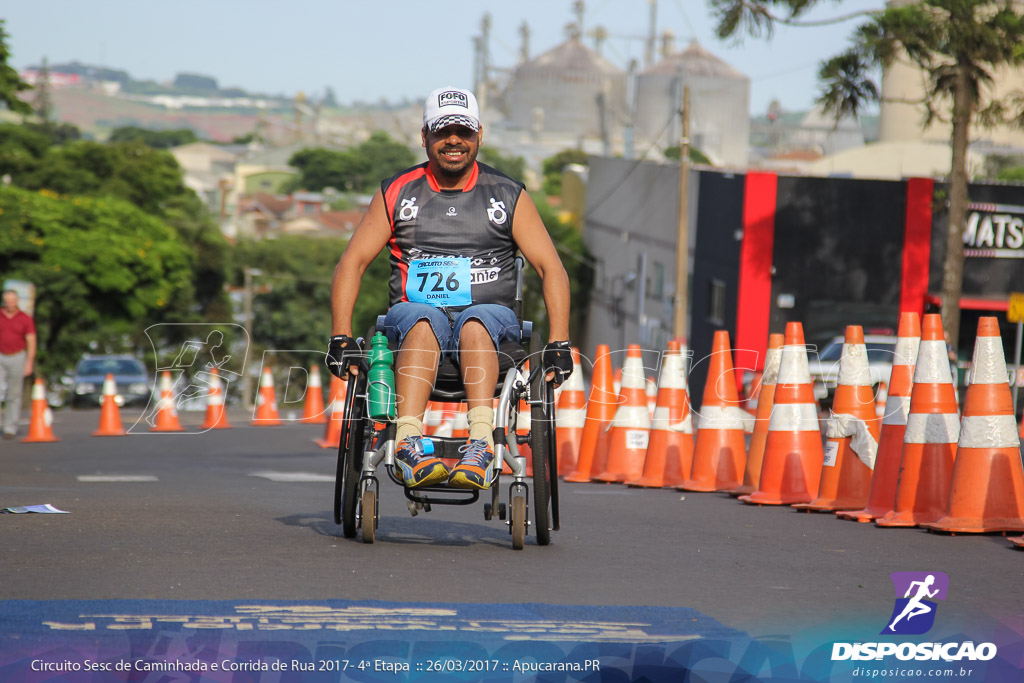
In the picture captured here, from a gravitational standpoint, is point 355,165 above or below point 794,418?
above

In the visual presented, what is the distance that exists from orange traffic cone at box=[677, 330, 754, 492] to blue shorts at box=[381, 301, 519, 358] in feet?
12.9

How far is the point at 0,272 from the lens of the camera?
46656 millimetres

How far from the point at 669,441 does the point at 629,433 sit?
27.0 inches

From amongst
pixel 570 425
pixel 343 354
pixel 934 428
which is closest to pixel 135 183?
pixel 570 425

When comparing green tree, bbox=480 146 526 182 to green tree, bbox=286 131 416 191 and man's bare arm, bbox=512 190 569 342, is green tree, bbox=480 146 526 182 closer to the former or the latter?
green tree, bbox=286 131 416 191

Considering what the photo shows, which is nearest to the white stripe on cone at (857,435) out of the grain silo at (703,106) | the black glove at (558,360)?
the black glove at (558,360)

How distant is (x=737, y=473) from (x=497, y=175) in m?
4.16

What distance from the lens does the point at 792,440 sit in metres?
9.09

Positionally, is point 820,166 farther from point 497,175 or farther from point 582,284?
point 497,175

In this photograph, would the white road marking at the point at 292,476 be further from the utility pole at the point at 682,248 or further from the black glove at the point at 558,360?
the utility pole at the point at 682,248

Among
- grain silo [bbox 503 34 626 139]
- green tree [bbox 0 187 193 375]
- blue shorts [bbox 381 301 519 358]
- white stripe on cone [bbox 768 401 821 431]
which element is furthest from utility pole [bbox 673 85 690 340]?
grain silo [bbox 503 34 626 139]

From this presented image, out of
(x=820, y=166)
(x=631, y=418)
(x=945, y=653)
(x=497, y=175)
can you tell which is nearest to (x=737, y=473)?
(x=631, y=418)

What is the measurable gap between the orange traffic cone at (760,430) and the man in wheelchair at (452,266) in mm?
3475

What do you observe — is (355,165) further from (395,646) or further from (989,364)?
(395,646)
